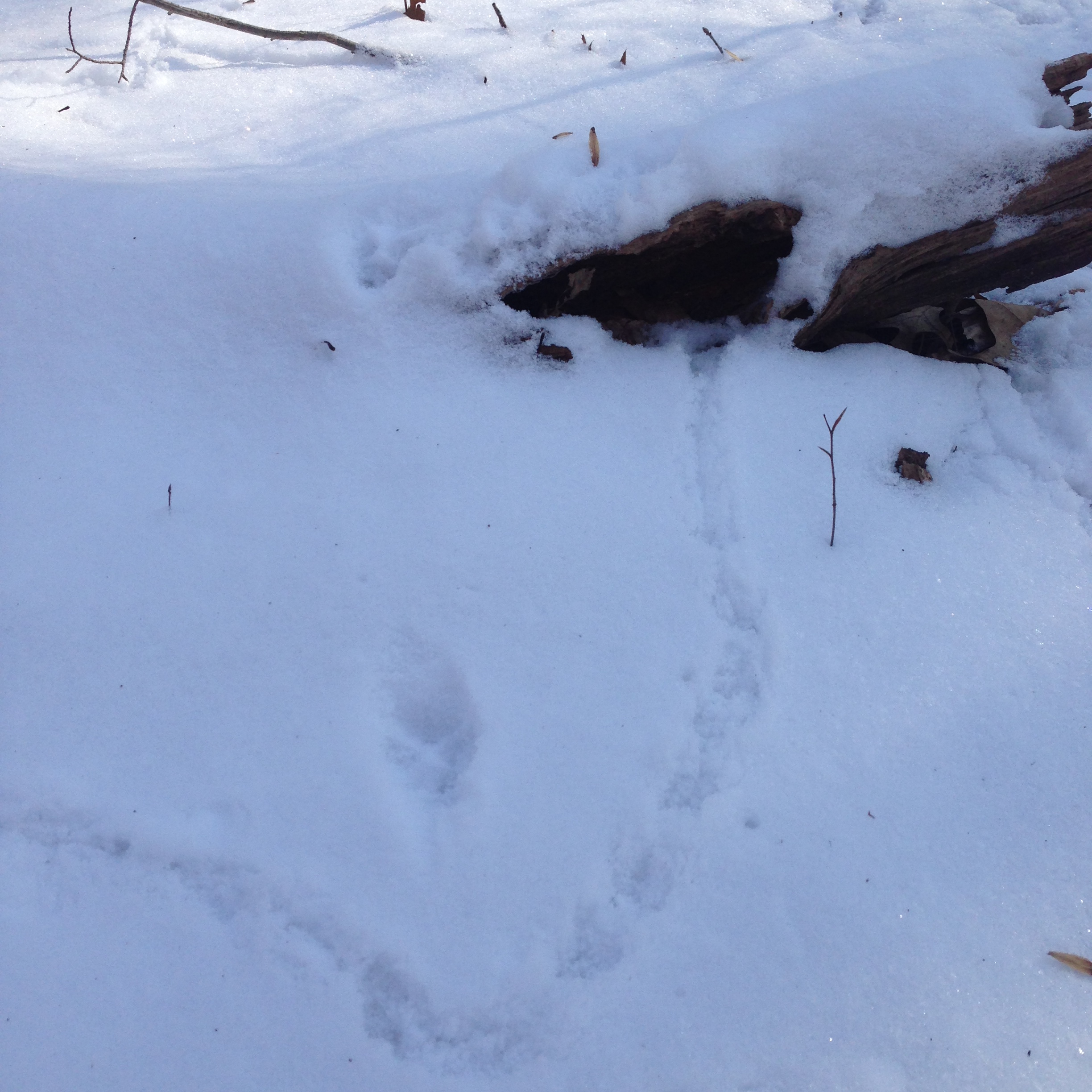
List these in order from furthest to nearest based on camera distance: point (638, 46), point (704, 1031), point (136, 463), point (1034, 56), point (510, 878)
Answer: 1. point (638, 46)
2. point (1034, 56)
3. point (136, 463)
4. point (510, 878)
5. point (704, 1031)

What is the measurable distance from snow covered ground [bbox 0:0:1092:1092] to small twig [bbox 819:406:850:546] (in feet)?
0.08

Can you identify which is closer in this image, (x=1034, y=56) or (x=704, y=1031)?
(x=704, y=1031)

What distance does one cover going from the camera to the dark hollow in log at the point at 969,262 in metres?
1.73

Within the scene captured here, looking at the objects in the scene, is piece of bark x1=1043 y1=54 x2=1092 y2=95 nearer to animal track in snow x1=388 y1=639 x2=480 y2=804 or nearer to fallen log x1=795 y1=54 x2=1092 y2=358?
fallen log x1=795 y1=54 x2=1092 y2=358

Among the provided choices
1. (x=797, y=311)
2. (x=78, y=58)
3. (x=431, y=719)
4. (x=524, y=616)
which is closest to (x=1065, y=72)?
(x=797, y=311)

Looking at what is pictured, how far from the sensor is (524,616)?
60.8 inches

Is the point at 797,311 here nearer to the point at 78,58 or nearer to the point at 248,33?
the point at 248,33

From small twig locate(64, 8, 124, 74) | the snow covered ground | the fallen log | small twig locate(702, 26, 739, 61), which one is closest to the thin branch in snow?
small twig locate(64, 8, 124, 74)

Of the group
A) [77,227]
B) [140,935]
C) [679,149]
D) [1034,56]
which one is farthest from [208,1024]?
[1034,56]

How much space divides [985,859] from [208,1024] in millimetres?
1426

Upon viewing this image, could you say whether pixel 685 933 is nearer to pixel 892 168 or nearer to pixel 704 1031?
pixel 704 1031

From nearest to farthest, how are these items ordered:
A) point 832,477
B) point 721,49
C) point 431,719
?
point 431,719 < point 832,477 < point 721,49

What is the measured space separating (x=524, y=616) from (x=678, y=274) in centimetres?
96

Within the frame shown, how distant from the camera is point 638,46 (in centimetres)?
228
